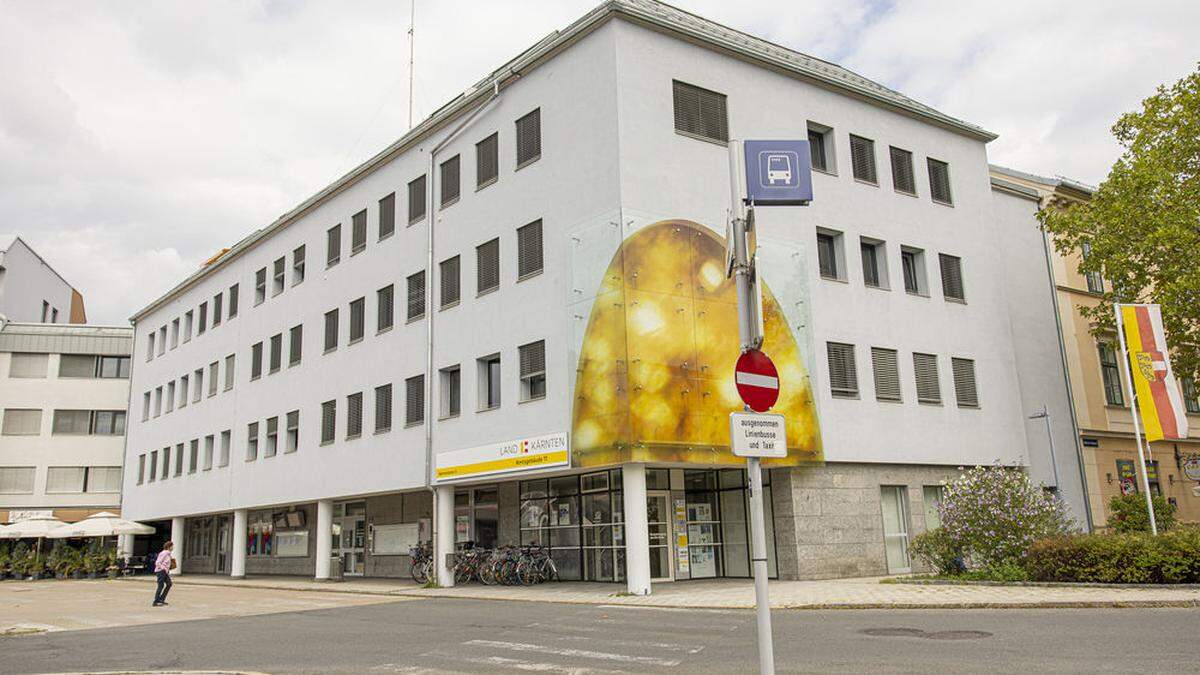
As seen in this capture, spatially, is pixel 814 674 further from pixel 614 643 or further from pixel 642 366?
pixel 642 366

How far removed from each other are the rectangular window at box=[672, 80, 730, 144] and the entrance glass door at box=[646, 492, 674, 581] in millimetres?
9269

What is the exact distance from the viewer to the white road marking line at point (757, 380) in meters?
6.95

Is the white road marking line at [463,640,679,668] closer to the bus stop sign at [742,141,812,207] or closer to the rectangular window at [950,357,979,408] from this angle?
the bus stop sign at [742,141,812,207]

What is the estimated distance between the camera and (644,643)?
12.4 meters

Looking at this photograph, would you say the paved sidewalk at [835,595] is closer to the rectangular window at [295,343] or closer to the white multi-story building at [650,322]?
the white multi-story building at [650,322]

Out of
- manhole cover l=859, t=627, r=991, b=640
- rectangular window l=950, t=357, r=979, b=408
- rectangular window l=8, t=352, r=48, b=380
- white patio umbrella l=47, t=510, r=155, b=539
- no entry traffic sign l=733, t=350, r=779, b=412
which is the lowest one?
manhole cover l=859, t=627, r=991, b=640

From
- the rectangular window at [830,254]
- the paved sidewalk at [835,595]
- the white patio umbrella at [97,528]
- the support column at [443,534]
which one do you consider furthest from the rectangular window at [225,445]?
the rectangular window at [830,254]

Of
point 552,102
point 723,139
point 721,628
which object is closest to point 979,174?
point 723,139

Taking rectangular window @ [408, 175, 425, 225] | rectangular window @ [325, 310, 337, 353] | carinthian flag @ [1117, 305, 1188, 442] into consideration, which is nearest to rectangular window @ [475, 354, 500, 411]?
rectangular window @ [408, 175, 425, 225]

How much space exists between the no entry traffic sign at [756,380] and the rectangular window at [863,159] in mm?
22126

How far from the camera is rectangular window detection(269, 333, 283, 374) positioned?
37281mm

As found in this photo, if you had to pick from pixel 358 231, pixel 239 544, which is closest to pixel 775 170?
pixel 358 231

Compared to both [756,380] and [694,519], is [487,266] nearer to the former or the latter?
[694,519]

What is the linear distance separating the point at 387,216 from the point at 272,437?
10.9 meters
